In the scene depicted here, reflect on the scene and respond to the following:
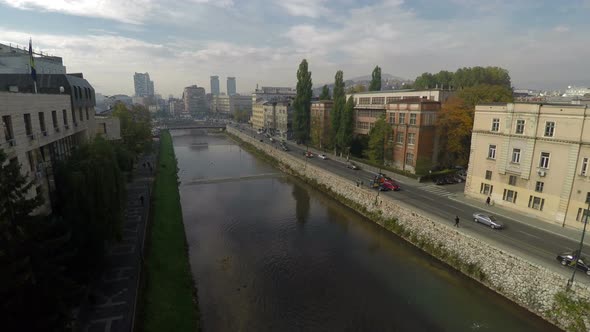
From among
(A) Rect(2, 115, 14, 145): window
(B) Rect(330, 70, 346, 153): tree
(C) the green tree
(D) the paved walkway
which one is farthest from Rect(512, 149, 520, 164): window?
(A) Rect(2, 115, 14, 145): window

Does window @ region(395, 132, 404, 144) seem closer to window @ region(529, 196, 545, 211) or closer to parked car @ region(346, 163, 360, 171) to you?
parked car @ region(346, 163, 360, 171)

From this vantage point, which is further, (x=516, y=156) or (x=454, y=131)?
(x=454, y=131)

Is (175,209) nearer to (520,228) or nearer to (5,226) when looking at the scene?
(5,226)

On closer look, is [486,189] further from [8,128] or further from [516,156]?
[8,128]

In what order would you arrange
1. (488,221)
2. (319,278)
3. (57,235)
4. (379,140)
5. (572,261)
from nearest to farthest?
(57,235) < (572,261) < (319,278) < (488,221) < (379,140)

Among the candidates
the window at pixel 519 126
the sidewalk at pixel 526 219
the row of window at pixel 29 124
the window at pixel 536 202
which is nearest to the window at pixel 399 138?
the sidewalk at pixel 526 219

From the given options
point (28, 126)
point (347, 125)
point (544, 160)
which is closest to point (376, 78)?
point (347, 125)

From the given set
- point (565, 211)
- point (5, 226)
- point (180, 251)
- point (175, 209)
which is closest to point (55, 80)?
point (175, 209)

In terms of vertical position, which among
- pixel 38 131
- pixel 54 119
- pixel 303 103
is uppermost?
pixel 303 103
